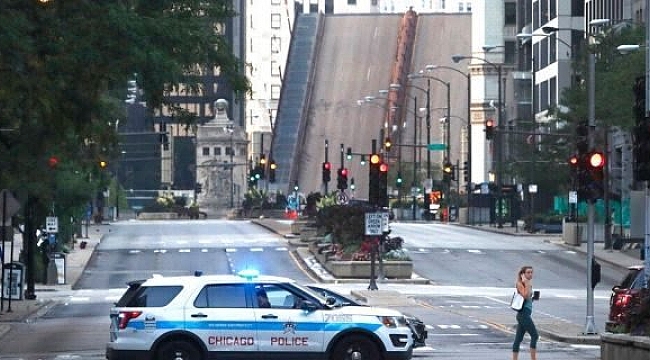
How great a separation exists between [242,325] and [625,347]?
20.3ft

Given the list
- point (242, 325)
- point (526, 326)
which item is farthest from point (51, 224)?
point (242, 325)

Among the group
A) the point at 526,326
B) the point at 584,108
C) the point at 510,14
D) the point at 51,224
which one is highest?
the point at 510,14

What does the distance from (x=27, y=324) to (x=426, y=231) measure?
5382 cm

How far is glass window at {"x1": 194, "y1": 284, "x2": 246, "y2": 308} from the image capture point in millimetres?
25969

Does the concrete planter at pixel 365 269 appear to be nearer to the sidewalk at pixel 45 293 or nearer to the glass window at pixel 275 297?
the sidewalk at pixel 45 293

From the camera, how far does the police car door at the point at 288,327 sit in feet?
85.0

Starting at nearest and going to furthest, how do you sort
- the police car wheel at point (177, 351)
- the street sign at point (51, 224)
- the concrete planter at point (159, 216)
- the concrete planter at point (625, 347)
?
1. the concrete planter at point (625, 347)
2. the police car wheel at point (177, 351)
3. the street sign at point (51, 224)
4. the concrete planter at point (159, 216)

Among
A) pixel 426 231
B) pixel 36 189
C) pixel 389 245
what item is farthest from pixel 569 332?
pixel 426 231

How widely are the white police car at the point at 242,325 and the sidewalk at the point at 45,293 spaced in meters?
13.4

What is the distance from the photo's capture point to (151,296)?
25.9 metres

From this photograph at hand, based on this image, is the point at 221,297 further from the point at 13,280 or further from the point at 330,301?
the point at 13,280

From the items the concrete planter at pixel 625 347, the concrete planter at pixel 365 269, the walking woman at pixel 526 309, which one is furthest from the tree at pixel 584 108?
the concrete planter at pixel 625 347

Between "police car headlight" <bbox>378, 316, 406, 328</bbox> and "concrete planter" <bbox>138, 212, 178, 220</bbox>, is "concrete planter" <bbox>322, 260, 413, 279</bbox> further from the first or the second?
"concrete planter" <bbox>138, 212, 178, 220</bbox>

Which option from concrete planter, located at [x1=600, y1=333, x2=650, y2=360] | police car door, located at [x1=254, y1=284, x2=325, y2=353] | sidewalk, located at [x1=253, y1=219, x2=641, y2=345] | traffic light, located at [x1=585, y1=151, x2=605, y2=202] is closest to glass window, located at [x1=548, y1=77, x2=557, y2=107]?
sidewalk, located at [x1=253, y1=219, x2=641, y2=345]
